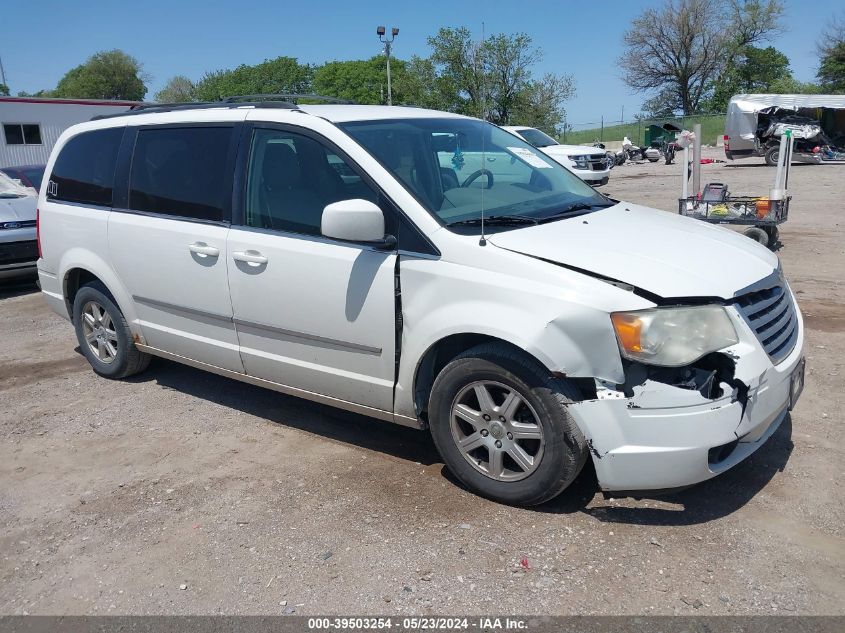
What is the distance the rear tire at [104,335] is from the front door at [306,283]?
1390 millimetres

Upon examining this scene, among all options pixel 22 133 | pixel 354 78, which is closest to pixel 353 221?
pixel 22 133

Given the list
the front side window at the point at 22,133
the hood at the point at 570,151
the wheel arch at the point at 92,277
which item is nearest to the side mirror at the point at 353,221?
the wheel arch at the point at 92,277

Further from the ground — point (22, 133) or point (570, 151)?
point (22, 133)

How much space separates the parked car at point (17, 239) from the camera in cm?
885

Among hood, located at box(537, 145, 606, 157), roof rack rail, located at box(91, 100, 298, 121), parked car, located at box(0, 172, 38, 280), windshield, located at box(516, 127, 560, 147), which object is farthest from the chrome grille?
windshield, located at box(516, 127, 560, 147)

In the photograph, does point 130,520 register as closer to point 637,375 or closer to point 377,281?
point 377,281

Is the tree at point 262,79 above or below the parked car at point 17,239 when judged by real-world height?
above

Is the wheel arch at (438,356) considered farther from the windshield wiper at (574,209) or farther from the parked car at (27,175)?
the parked car at (27,175)

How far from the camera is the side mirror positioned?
11.5 feet

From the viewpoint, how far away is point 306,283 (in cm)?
391

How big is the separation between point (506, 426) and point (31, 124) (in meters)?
28.6

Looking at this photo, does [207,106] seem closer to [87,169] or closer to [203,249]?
[203,249]

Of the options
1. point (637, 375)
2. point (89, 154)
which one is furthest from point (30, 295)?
point (637, 375)

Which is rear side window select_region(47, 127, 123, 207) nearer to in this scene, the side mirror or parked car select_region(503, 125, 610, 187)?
the side mirror
